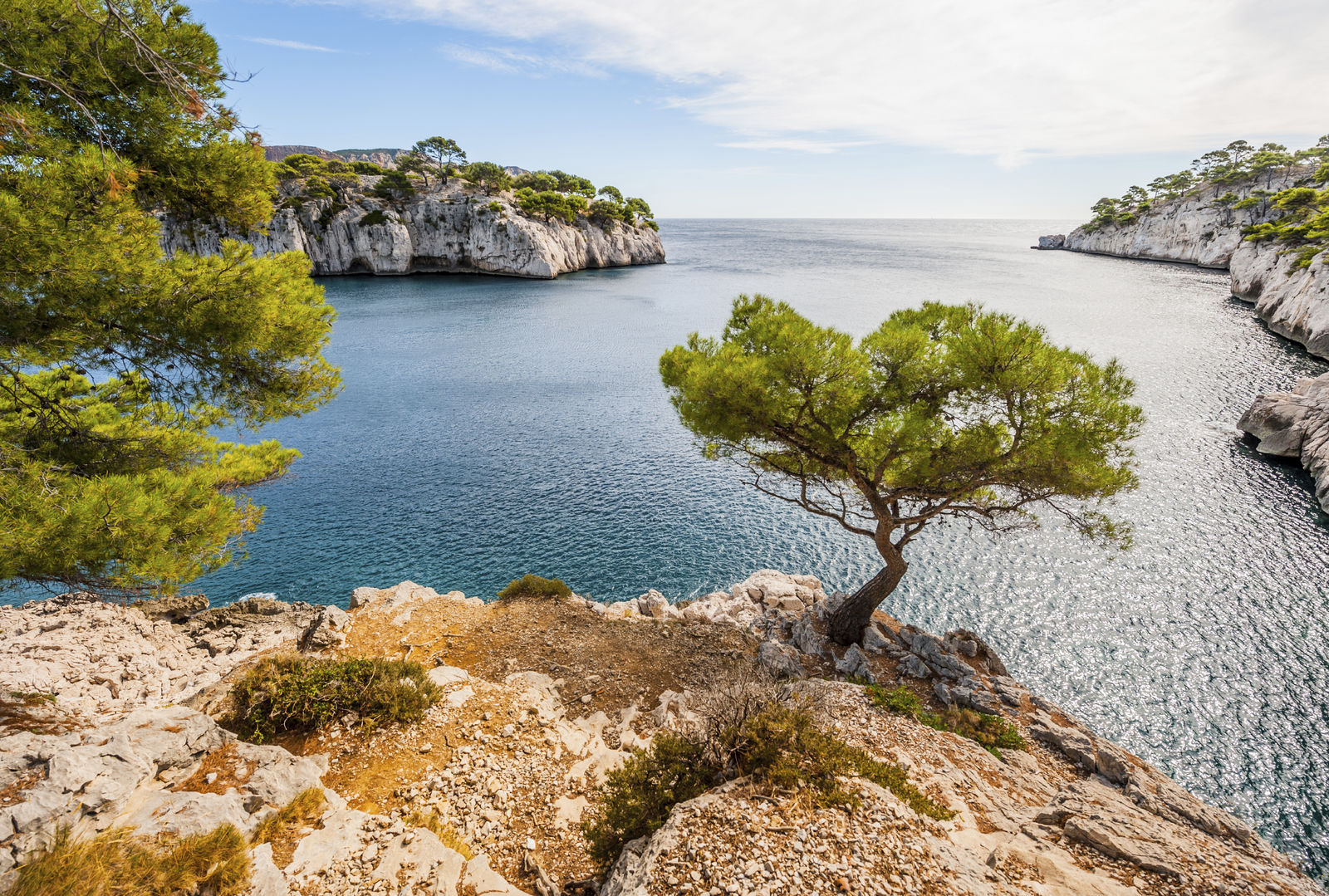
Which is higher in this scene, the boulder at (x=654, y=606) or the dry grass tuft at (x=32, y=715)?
the dry grass tuft at (x=32, y=715)

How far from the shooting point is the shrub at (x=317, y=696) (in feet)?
25.8

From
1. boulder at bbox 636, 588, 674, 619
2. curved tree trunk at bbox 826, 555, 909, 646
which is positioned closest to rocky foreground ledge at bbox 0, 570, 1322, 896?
curved tree trunk at bbox 826, 555, 909, 646

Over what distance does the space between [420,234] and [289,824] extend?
287ft

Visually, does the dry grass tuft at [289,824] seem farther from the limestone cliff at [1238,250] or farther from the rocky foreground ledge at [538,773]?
the limestone cliff at [1238,250]

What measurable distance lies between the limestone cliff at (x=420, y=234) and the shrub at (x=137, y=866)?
83.0 meters

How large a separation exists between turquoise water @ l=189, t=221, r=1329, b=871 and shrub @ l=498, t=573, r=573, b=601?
9.58 ft

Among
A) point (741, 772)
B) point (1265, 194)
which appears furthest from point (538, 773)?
point (1265, 194)

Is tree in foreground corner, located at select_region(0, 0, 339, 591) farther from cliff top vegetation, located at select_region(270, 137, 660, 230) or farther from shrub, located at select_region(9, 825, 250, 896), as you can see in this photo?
cliff top vegetation, located at select_region(270, 137, 660, 230)

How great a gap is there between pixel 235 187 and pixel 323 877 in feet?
29.0

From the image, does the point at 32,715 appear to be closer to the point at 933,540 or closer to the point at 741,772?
the point at 741,772

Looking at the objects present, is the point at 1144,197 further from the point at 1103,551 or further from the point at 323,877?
the point at 323,877

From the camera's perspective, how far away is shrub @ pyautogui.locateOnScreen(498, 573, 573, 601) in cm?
1503

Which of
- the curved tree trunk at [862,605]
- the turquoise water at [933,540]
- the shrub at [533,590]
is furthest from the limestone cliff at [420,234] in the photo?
the curved tree trunk at [862,605]

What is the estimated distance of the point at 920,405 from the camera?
1151 cm
